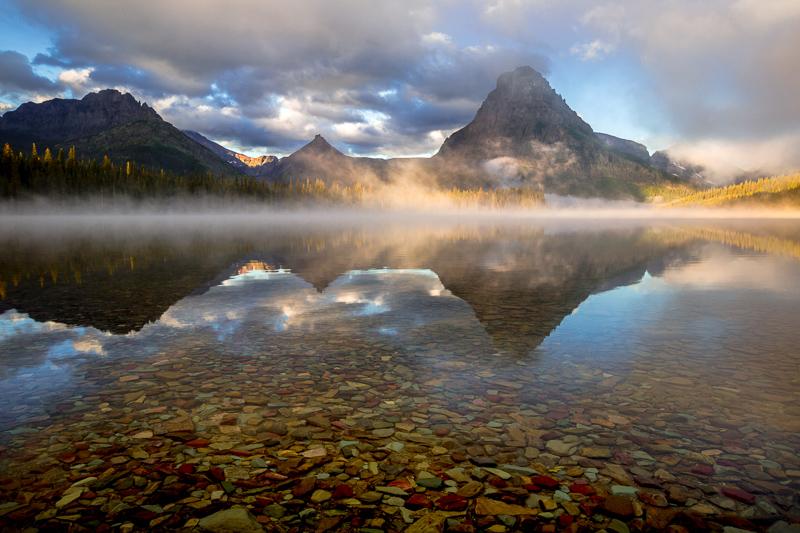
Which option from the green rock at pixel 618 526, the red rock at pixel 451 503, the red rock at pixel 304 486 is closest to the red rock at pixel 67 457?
the red rock at pixel 304 486

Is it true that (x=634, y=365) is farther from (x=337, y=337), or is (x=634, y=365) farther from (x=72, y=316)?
(x=72, y=316)

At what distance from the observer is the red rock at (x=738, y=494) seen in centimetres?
771

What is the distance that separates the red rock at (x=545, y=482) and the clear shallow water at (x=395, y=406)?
0.44 ft

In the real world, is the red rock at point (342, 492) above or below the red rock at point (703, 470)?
below

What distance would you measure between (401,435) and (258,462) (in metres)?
2.84

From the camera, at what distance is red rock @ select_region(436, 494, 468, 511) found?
298 inches

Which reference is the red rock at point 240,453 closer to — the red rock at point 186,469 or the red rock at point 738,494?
the red rock at point 186,469

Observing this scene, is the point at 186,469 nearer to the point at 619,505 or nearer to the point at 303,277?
the point at 619,505

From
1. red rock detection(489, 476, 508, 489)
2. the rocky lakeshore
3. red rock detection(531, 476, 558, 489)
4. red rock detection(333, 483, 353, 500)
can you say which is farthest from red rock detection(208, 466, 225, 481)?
red rock detection(531, 476, 558, 489)

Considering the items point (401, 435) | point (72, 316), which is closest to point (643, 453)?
point (401, 435)

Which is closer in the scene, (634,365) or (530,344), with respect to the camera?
(634,365)

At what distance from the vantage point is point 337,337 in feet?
58.3

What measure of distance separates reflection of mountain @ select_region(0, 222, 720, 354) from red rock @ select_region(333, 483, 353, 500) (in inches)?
359

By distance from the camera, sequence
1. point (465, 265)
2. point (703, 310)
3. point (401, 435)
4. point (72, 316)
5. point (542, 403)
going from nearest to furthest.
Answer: point (401, 435), point (542, 403), point (72, 316), point (703, 310), point (465, 265)
